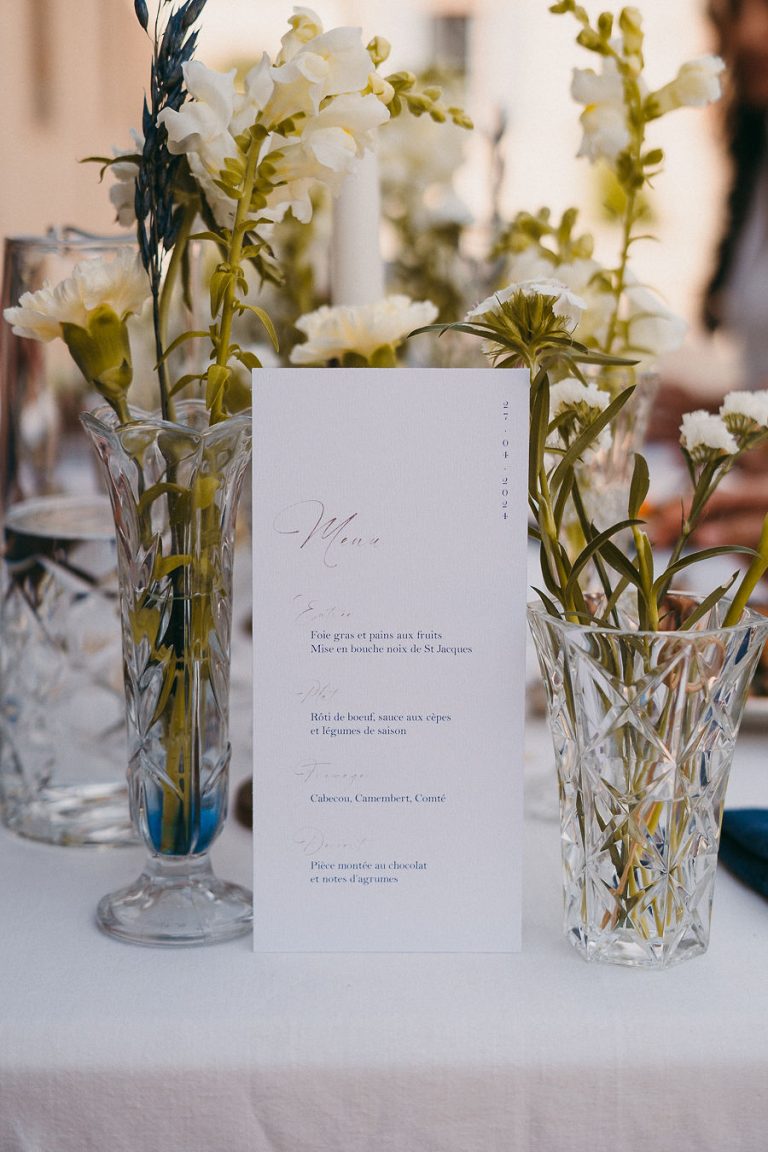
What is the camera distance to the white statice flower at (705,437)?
563 mm

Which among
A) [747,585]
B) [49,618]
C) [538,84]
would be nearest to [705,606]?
[747,585]

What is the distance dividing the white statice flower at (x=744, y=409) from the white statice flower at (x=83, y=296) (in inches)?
11.7


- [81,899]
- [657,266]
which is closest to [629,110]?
[81,899]

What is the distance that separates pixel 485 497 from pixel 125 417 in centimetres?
19

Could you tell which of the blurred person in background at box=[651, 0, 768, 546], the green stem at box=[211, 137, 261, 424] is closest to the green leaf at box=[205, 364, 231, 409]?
the green stem at box=[211, 137, 261, 424]

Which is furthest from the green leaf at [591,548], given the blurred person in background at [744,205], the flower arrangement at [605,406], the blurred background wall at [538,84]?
the blurred background wall at [538,84]

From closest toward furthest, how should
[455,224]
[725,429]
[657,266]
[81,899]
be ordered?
[725,429], [81,899], [455,224], [657,266]

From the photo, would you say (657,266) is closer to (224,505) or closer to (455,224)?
(455,224)

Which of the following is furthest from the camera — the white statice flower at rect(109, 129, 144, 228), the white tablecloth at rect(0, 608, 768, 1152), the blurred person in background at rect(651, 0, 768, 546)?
the blurred person in background at rect(651, 0, 768, 546)

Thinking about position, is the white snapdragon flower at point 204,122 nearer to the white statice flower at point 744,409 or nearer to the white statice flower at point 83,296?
the white statice flower at point 83,296

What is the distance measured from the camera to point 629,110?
77cm

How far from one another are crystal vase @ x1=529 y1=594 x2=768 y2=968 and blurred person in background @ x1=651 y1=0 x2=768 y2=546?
2416 mm

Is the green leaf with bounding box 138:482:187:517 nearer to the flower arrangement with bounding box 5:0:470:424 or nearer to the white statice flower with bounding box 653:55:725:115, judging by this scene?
the flower arrangement with bounding box 5:0:470:424

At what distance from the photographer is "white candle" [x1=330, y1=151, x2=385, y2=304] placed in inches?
33.0
